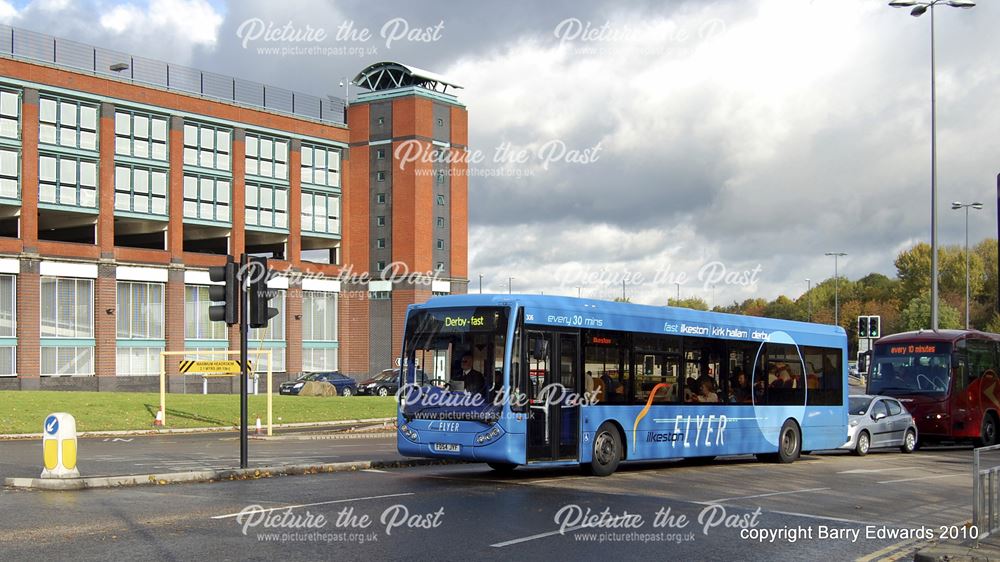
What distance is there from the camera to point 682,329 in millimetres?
19078

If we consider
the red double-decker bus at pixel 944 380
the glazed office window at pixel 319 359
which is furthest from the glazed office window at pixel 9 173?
the red double-decker bus at pixel 944 380

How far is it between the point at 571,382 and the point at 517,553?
7.07 m

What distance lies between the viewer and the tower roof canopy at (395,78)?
72312 mm

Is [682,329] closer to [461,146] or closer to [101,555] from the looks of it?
[101,555]

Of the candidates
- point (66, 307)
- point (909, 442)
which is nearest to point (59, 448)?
point (909, 442)

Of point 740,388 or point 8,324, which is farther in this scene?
point 8,324

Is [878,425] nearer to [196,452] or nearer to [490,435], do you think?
[490,435]

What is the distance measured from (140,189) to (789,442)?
151ft

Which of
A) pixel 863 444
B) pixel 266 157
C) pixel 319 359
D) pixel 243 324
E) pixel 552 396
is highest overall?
pixel 266 157

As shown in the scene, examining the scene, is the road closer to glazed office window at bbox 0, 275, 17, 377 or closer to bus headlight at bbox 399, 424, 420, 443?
bus headlight at bbox 399, 424, 420, 443

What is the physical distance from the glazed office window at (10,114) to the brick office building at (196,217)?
2.6 inches

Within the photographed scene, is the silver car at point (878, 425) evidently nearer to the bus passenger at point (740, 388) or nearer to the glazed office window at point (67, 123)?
the bus passenger at point (740, 388)

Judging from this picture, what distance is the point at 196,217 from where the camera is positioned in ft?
202

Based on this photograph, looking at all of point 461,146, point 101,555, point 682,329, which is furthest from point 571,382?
point 461,146
